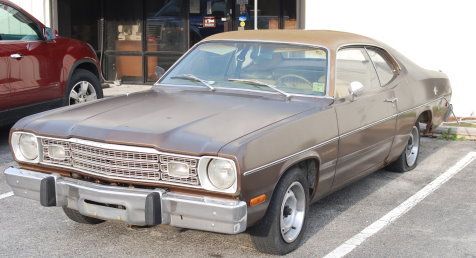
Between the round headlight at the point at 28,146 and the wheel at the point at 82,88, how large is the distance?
3.73 m

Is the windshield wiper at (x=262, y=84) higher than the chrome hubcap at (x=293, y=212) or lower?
higher

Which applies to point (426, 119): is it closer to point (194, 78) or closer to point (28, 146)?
Answer: point (194, 78)

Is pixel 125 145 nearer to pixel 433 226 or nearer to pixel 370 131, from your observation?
pixel 370 131

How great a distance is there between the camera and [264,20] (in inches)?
463

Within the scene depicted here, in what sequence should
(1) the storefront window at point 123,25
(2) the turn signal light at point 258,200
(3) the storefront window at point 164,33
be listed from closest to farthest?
(2) the turn signal light at point 258,200 < (3) the storefront window at point 164,33 < (1) the storefront window at point 123,25

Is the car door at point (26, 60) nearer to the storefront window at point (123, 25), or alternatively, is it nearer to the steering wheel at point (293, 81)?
the steering wheel at point (293, 81)

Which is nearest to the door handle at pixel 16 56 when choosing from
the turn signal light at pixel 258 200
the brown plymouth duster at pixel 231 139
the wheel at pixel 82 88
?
the wheel at pixel 82 88

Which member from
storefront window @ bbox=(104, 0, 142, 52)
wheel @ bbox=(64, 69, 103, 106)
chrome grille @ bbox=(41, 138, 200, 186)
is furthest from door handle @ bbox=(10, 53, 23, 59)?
storefront window @ bbox=(104, 0, 142, 52)

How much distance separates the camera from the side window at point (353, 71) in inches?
200

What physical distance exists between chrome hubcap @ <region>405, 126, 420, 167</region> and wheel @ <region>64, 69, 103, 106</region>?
14.0 ft

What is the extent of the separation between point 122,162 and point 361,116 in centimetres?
206

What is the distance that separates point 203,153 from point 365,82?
7.47ft

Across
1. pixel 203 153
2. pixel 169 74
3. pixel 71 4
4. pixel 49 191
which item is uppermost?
pixel 71 4

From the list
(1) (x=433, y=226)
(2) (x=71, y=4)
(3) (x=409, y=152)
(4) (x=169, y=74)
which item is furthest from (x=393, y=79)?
(2) (x=71, y=4)
